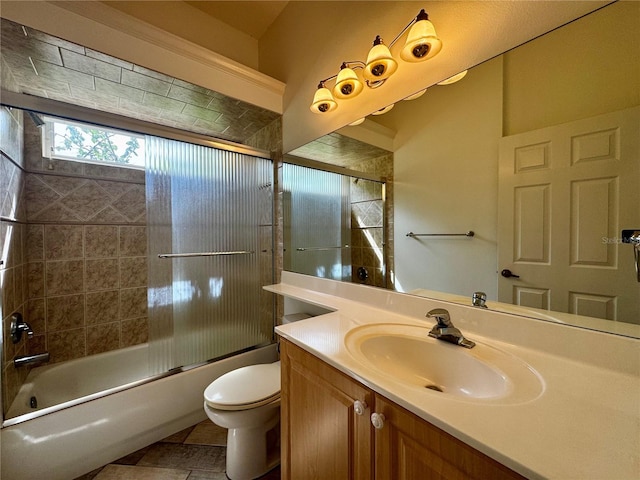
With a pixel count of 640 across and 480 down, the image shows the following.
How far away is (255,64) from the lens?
2162 millimetres

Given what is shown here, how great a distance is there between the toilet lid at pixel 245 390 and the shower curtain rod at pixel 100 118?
4.91ft

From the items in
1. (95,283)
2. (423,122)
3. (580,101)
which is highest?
(423,122)

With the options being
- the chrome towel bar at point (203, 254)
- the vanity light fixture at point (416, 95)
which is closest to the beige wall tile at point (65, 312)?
the chrome towel bar at point (203, 254)

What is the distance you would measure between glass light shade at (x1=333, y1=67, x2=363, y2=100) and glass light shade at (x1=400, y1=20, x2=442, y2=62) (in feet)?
0.95

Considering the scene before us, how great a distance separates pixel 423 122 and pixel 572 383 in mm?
1064

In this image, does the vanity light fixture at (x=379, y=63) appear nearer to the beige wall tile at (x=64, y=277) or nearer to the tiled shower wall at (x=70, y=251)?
the tiled shower wall at (x=70, y=251)

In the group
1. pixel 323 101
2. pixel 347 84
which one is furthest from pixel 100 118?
pixel 347 84

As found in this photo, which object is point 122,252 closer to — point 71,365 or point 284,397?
point 71,365

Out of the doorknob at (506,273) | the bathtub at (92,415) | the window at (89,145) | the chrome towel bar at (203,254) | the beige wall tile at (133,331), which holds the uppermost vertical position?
the window at (89,145)

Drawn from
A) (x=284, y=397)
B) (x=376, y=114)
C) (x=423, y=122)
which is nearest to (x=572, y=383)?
(x=284, y=397)

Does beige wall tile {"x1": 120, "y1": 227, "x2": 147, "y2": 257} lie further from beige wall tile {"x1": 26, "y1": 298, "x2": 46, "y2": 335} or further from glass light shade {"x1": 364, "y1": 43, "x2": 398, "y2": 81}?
glass light shade {"x1": 364, "y1": 43, "x2": 398, "y2": 81}

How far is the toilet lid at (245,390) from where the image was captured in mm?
1198

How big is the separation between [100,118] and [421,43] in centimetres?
167

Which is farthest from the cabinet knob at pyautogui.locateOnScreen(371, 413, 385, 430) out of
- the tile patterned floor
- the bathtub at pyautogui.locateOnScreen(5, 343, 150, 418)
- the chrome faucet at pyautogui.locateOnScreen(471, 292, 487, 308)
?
the bathtub at pyautogui.locateOnScreen(5, 343, 150, 418)
